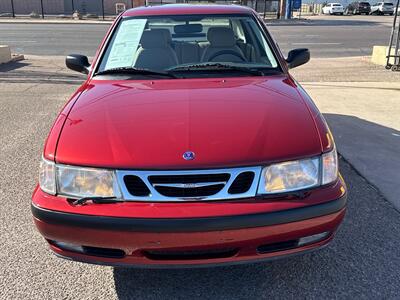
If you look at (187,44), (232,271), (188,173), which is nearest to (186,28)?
(187,44)

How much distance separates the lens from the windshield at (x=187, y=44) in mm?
3688

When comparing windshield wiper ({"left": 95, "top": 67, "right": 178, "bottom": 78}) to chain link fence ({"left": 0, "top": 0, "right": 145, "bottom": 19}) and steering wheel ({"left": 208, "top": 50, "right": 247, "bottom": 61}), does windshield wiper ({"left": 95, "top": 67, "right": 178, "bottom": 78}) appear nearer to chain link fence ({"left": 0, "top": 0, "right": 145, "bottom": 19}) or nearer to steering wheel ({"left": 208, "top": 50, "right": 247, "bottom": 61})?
steering wheel ({"left": 208, "top": 50, "right": 247, "bottom": 61})

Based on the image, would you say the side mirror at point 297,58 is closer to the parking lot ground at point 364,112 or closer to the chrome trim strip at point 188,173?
the parking lot ground at point 364,112

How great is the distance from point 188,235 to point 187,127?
2.18 ft

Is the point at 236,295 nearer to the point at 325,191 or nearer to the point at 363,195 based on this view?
the point at 325,191

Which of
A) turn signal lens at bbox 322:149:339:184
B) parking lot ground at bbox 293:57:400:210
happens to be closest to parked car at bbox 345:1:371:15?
parking lot ground at bbox 293:57:400:210

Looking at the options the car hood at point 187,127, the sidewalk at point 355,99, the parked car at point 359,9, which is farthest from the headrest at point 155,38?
the parked car at point 359,9

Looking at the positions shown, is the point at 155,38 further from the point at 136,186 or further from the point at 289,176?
the point at 289,176

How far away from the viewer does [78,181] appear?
95.0 inches

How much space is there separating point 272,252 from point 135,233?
0.76 metres

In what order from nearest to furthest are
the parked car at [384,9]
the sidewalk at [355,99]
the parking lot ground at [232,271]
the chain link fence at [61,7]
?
the parking lot ground at [232,271]
the sidewalk at [355,99]
the chain link fence at [61,7]
the parked car at [384,9]

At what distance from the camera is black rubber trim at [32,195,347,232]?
222 centimetres

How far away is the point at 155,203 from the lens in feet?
7.49

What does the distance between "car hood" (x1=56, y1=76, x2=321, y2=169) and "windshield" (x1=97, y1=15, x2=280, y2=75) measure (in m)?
0.52
